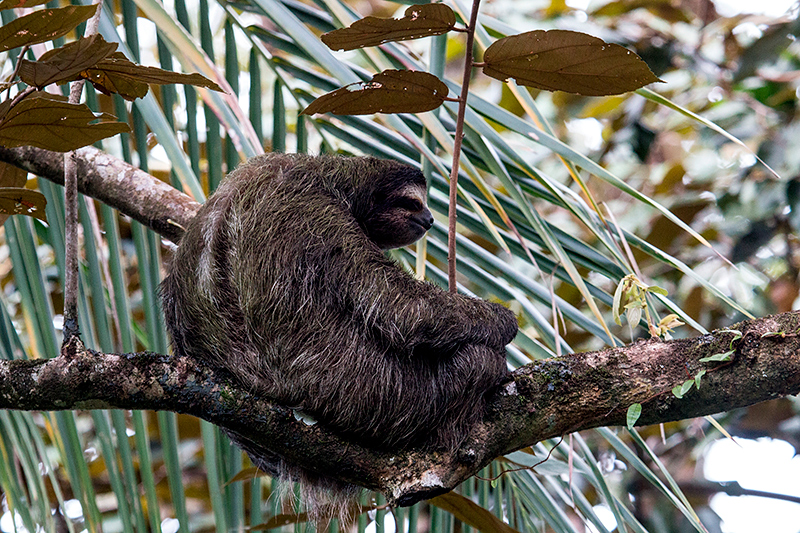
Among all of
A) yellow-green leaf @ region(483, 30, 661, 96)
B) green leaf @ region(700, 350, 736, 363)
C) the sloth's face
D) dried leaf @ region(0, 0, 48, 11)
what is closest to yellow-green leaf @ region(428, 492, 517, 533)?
green leaf @ region(700, 350, 736, 363)

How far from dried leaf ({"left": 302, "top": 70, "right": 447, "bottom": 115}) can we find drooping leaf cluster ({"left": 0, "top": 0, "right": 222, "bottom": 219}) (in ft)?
1.48

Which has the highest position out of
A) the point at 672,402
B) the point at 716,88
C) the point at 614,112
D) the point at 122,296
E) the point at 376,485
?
the point at 614,112

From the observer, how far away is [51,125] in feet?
5.49

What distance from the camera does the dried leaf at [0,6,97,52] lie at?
4.96 feet

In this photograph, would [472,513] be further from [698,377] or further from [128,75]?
[128,75]

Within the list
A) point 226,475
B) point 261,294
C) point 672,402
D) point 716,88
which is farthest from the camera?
point 716,88

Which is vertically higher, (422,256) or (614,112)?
(614,112)

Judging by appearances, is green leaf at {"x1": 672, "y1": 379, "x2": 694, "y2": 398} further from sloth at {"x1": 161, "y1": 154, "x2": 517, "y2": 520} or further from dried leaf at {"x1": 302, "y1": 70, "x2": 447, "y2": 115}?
dried leaf at {"x1": 302, "y1": 70, "x2": 447, "y2": 115}

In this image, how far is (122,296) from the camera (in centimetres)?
287

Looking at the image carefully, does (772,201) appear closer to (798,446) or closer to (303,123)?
(798,446)

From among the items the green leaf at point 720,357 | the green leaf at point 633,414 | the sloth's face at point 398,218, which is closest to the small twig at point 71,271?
the sloth's face at point 398,218

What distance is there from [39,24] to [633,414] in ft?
5.94

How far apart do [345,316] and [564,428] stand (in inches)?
33.1

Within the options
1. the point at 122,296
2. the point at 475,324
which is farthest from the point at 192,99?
the point at 475,324
